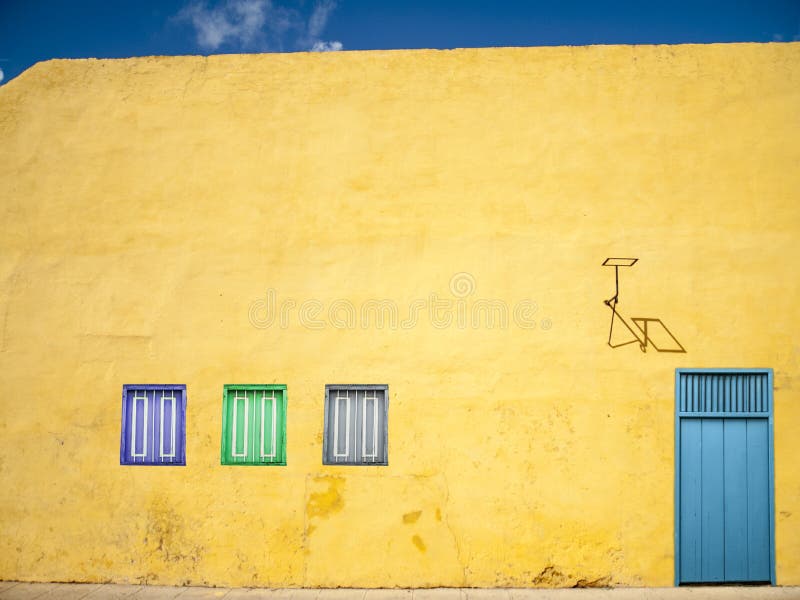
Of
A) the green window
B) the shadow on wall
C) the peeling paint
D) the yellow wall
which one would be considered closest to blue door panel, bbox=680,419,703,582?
the yellow wall

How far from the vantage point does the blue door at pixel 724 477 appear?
6.29m

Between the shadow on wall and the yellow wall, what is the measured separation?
0.08 m

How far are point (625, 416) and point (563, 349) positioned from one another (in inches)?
36.7

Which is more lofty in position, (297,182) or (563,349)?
(297,182)

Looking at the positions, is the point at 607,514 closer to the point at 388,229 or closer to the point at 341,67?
the point at 388,229

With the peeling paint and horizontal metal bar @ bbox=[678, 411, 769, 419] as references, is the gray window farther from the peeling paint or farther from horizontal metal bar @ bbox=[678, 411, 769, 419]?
horizontal metal bar @ bbox=[678, 411, 769, 419]

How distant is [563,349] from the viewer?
254 inches

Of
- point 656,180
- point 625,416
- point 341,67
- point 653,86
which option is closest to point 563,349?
point 625,416

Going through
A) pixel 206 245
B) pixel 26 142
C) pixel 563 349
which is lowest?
pixel 563 349

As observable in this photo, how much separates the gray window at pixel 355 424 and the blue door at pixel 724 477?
10.1 ft

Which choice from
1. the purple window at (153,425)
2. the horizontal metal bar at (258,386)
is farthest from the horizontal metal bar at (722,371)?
the purple window at (153,425)

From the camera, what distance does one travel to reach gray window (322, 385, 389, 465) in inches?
254

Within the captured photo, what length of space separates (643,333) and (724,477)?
169cm

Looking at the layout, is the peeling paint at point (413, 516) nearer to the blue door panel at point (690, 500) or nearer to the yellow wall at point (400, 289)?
the yellow wall at point (400, 289)
